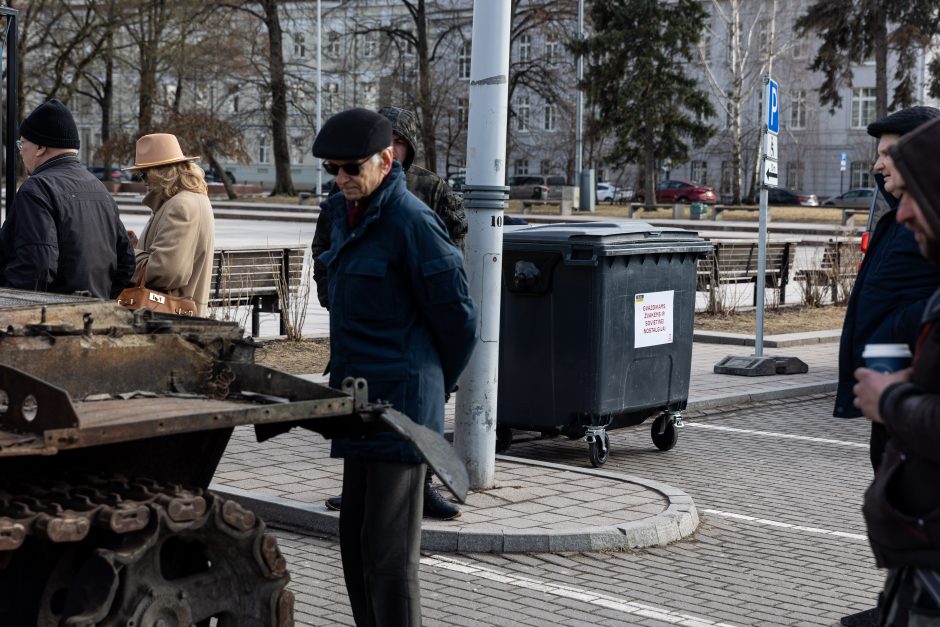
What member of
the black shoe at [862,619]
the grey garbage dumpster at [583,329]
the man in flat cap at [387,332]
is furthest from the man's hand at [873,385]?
the grey garbage dumpster at [583,329]

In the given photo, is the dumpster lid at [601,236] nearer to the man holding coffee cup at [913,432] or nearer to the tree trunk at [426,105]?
the man holding coffee cup at [913,432]

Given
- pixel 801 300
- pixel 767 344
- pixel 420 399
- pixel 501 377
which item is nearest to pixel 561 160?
pixel 801 300

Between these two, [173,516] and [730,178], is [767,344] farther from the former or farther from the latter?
Answer: [730,178]

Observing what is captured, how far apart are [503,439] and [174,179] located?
3.08m

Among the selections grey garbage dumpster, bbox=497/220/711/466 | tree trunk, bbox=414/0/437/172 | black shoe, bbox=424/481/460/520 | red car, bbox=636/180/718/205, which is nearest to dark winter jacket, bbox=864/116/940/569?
black shoe, bbox=424/481/460/520

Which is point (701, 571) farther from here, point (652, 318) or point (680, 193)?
point (680, 193)

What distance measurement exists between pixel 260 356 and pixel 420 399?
28.4 feet

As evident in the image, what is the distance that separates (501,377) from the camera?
8.96 m

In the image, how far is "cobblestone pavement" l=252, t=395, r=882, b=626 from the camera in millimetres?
5727

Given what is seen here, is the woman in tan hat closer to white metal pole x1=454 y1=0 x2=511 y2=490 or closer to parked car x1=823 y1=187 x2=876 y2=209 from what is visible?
white metal pole x1=454 y1=0 x2=511 y2=490

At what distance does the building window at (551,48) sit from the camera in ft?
175

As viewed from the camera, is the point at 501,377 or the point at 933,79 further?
the point at 933,79

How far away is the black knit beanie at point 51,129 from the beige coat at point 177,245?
1.89 ft

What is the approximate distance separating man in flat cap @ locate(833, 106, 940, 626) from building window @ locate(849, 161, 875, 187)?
70.6m
